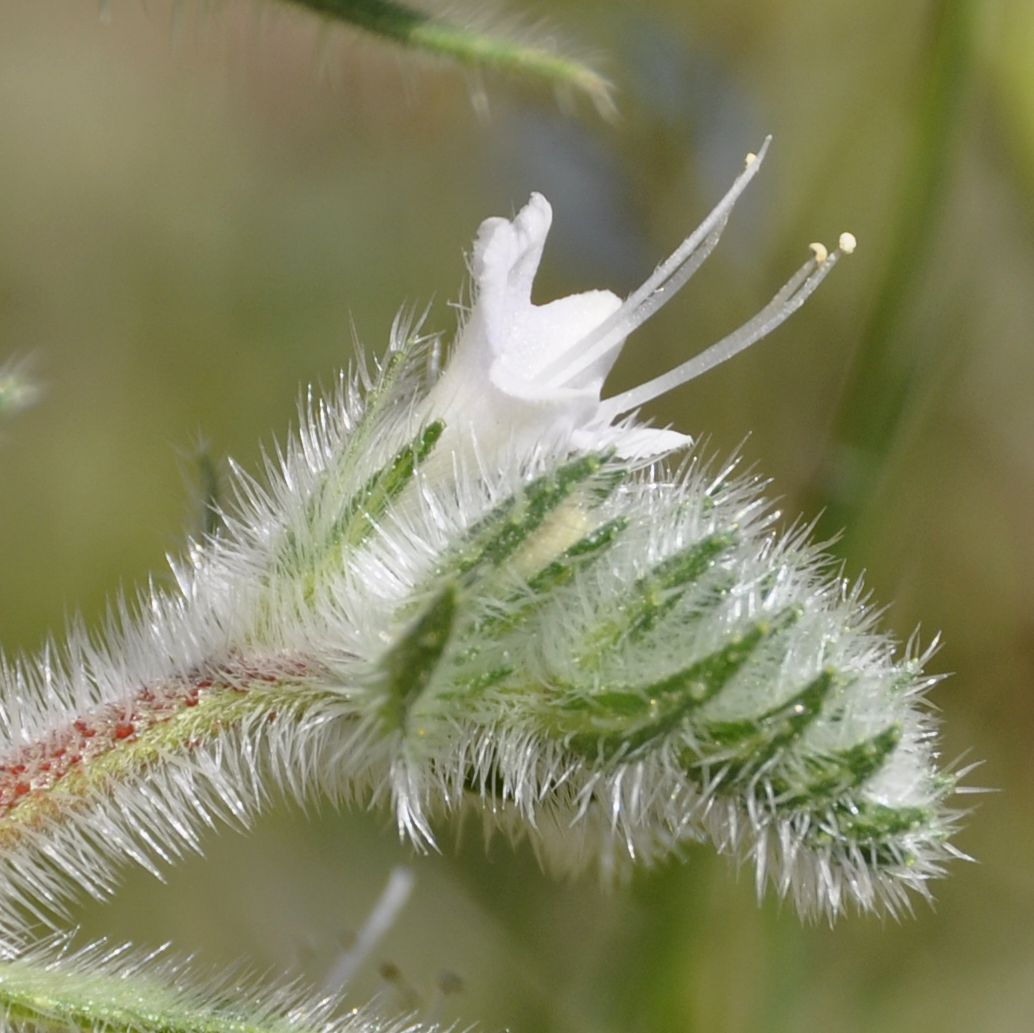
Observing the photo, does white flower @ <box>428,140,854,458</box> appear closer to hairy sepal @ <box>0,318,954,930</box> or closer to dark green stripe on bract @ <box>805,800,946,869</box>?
hairy sepal @ <box>0,318,954,930</box>

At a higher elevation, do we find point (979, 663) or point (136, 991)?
point (979, 663)

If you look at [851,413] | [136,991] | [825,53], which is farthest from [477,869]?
[825,53]

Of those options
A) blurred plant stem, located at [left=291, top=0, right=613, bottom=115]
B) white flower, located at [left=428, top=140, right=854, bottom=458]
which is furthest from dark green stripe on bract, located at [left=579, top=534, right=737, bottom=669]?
blurred plant stem, located at [left=291, top=0, right=613, bottom=115]

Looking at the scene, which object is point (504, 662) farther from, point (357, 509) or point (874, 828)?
point (874, 828)

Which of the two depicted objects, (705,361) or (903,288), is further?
(903,288)

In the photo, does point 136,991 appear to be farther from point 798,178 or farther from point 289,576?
point 798,178

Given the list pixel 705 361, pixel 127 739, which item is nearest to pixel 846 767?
pixel 705 361
